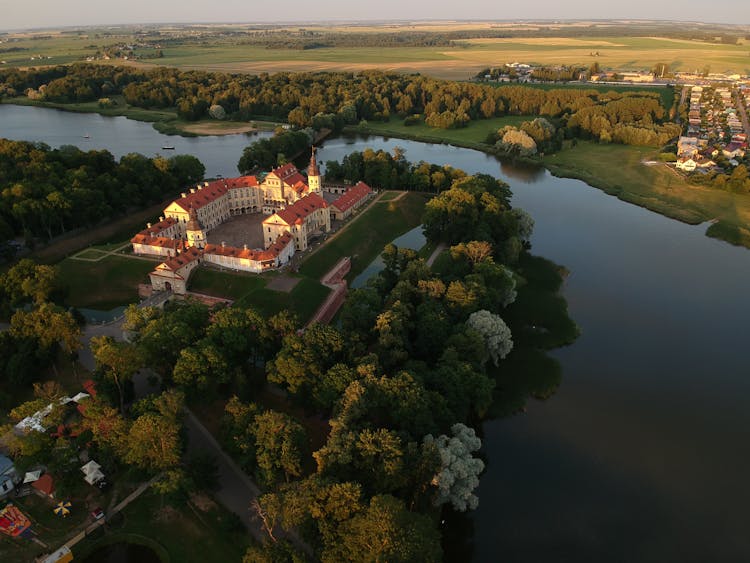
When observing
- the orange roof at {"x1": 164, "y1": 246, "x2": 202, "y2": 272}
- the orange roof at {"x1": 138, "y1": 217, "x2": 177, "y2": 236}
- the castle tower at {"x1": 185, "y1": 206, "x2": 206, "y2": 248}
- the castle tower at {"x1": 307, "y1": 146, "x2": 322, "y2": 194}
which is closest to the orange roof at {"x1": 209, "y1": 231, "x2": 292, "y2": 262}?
the orange roof at {"x1": 164, "y1": 246, "x2": 202, "y2": 272}

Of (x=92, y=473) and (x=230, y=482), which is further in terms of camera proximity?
(x=230, y=482)

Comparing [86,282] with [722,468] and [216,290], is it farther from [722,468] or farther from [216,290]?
[722,468]

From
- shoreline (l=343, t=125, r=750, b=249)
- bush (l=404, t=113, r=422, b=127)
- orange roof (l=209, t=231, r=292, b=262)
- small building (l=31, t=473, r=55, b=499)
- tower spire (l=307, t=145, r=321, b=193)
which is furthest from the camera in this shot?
bush (l=404, t=113, r=422, b=127)

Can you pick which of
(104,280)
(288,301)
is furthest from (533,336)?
(104,280)

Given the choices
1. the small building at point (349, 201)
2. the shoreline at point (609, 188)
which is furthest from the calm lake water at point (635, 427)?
the small building at point (349, 201)

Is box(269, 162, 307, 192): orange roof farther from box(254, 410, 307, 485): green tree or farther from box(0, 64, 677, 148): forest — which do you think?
box(0, 64, 677, 148): forest

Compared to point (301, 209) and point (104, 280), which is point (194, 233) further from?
point (301, 209)
